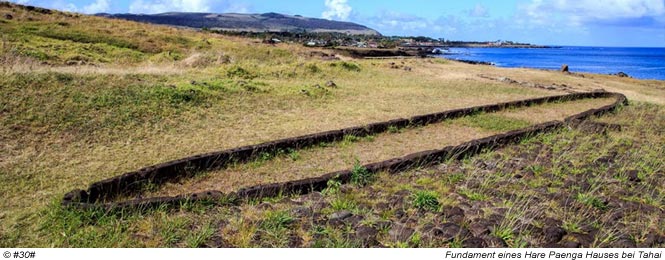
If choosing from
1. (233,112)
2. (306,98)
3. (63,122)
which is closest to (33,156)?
(63,122)

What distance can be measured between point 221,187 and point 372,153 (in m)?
3.19

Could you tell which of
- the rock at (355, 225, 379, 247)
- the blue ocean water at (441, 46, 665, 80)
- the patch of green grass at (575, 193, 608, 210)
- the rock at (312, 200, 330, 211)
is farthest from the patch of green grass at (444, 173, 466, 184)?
the blue ocean water at (441, 46, 665, 80)

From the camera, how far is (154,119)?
10055 mm

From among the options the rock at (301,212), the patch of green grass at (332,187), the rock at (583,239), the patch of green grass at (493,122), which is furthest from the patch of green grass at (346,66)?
the rock at (583,239)

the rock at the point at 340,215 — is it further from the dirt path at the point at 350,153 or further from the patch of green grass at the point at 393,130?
the patch of green grass at the point at 393,130

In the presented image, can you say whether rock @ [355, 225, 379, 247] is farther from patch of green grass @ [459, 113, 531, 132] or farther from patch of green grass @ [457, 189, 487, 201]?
patch of green grass @ [459, 113, 531, 132]

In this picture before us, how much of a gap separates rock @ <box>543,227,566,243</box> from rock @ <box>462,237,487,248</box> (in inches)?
26.6

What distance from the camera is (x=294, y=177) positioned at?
7.30 metres

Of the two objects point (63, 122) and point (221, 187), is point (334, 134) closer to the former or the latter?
point (221, 187)

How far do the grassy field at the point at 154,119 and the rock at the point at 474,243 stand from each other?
99 cm

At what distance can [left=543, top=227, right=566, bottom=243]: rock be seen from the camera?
4.70 m

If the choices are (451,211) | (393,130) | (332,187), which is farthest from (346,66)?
(451,211)

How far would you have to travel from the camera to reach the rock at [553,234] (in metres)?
4.70
